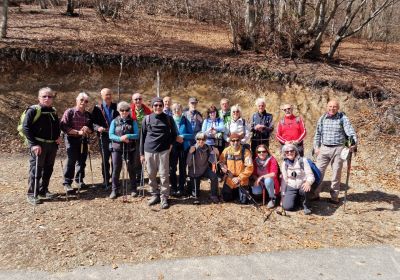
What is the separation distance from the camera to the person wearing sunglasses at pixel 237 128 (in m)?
7.94

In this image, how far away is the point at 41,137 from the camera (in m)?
7.25

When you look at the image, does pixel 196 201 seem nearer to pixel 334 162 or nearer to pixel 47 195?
pixel 334 162

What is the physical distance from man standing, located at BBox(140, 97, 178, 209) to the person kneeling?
0.58 meters

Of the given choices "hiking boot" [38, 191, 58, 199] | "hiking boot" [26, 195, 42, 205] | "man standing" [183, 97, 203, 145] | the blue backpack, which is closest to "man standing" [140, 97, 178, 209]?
"man standing" [183, 97, 203, 145]

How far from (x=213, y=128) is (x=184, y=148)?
816 millimetres

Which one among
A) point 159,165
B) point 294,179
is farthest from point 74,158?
point 294,179

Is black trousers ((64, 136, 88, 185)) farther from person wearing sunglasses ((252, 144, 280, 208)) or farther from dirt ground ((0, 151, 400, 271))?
person wearing sunglasses ((252, 144, 280, 208))

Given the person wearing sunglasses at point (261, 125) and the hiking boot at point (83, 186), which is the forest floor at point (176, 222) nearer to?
the hiking boot at point (83, 186)

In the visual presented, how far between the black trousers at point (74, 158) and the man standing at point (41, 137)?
373mm

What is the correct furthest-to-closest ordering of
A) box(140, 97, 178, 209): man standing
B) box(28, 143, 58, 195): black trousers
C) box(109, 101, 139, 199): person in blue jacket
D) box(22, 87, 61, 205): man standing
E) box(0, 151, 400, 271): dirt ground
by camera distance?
box(109, 101, 139, 199): person in blue jacket → box(28, 143, 58, 195): black trousers → box(140, 97, 178, 209): man standing → box(22, 87, 61, 205): man standing → box(0, 151, 400, 271): dirt ground

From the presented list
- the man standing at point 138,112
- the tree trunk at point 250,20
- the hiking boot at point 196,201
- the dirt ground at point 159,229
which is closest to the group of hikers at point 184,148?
the man standing at point 138,112

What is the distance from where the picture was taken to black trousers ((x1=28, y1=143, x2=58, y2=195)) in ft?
24.1

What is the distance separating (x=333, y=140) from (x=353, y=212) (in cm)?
159

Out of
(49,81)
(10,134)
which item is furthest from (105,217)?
(49,81)
